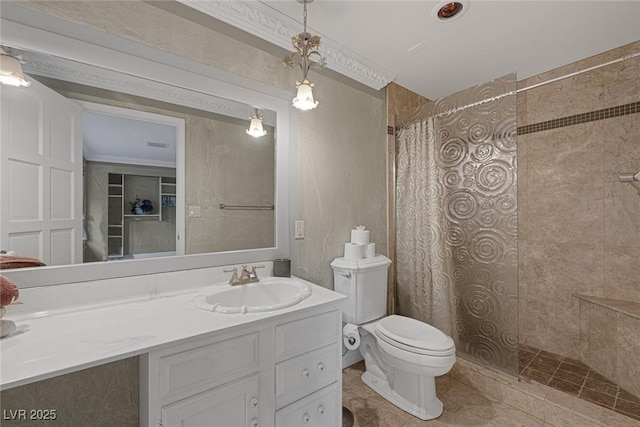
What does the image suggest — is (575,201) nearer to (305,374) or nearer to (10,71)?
(305,374)

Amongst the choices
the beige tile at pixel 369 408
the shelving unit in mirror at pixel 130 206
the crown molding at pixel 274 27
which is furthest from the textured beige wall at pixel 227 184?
the beige tile at pixel 369 408

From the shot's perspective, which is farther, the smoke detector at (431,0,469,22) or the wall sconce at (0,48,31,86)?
the smoke detector at (431,0,469,22)

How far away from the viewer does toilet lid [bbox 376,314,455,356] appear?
4.80 ft

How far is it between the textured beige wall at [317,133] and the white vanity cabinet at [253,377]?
23.0 inches

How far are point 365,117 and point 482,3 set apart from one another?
0.93m

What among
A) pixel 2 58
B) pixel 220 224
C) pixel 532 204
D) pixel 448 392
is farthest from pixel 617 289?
pixel 2 58

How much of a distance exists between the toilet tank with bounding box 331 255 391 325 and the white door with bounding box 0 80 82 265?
4.57 ft

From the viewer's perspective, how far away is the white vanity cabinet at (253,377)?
0.86 metres

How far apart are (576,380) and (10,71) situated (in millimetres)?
3413

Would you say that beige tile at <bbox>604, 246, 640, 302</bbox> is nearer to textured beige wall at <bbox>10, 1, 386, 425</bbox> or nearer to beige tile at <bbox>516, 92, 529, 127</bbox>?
beige tile at <bbox>516, 92, 529, 127</bbox>

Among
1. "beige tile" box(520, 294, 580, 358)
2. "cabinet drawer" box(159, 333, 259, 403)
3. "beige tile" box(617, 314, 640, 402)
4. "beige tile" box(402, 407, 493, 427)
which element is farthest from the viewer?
"beige tile" box(520, 294, 580, 358)

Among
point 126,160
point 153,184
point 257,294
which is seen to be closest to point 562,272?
point 257,294

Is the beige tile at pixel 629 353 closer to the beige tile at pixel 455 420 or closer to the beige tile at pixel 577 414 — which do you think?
the beige tile at pixel 577 414

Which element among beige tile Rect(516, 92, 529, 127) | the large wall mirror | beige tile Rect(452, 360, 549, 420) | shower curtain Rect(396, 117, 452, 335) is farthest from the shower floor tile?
the large wall mirror
